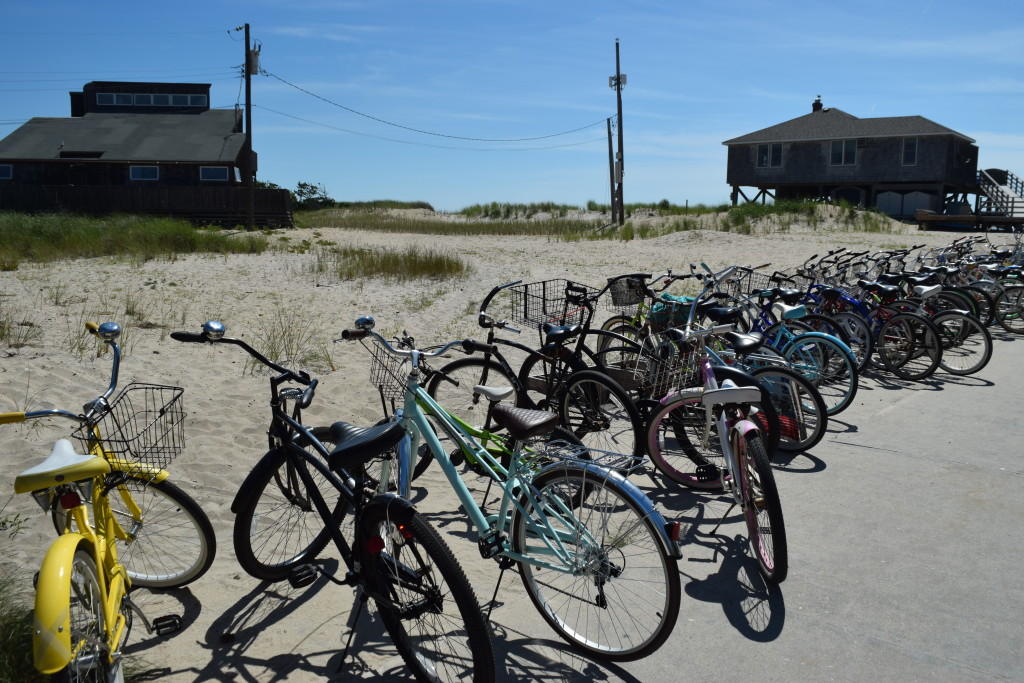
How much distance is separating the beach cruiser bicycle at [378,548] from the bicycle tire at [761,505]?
5.30 ft

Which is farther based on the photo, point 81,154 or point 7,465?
point 81,154

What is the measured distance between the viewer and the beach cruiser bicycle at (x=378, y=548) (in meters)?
3.06

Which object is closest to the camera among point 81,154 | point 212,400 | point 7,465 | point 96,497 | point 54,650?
point 54,650

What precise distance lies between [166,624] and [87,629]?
30.1 inches

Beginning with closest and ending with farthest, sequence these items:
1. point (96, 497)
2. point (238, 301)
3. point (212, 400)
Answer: point (96, 497)
point (212, 400)
point (238, 301)

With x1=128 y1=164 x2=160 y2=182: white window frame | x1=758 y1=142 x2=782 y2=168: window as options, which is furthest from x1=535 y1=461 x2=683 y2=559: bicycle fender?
x1=758 y1=142 x2=782 y2=168: window

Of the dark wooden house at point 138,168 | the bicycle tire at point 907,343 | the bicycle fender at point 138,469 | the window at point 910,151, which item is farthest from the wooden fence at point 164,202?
the bicycle fender at point 138,469

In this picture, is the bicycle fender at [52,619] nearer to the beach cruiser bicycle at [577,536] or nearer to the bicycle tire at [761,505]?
the beach cruiser bicycle at [577,536]

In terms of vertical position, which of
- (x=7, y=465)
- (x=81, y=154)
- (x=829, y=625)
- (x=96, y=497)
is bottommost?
(x=829, y=625)

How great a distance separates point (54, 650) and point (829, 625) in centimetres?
317

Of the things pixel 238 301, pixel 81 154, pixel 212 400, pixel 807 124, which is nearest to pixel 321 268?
pixel 238 301

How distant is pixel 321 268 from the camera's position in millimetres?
15180

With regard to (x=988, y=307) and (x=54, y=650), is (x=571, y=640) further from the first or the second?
(x=988, y=307)

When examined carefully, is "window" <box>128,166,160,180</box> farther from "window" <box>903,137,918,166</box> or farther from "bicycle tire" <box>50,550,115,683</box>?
"bicycle tire" <box>50,550,115,683</box>
